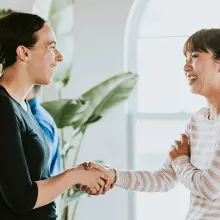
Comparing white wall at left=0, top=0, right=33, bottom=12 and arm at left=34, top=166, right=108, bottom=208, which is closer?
arm at left=34, top=166, right=108, bottom=208

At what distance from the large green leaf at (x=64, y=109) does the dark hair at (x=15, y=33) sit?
1296 millimetres

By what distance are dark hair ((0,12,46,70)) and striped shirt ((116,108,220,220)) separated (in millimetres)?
687

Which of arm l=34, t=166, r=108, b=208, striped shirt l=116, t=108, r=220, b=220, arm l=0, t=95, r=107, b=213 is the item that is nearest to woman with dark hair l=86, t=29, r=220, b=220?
striped shirt l=116, t=108, r=220, b=220

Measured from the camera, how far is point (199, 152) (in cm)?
199

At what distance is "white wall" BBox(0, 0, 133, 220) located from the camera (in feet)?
12.1

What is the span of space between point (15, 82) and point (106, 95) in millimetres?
1418

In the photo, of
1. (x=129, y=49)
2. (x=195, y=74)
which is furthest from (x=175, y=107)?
(x=195, y=74)

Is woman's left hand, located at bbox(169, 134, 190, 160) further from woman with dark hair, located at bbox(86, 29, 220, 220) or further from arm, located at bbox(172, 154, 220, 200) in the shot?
arm, located at bbox(172, 154, 220, 200)

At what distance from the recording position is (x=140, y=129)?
384 cm

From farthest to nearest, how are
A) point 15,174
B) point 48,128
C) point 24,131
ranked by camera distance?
point 48,128 → point 24,131 → point 15,174

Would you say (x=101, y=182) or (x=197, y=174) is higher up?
(x=197, y=174)

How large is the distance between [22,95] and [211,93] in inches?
28.6

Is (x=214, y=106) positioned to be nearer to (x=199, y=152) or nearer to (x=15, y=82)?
(x=199, y=152)

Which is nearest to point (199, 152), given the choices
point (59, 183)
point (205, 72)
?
point (205, 72)
